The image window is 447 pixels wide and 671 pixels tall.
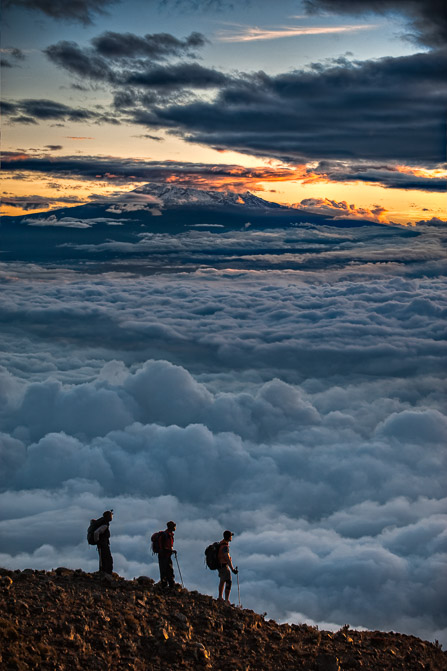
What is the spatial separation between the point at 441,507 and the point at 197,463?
6752 centimetres

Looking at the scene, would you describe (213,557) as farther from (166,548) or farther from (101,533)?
(101,533)

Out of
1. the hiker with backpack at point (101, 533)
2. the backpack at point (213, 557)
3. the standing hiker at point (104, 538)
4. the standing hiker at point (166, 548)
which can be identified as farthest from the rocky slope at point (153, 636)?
the backpack at point (213, 557)

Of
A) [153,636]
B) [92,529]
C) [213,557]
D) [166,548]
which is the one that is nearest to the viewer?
[153,636]

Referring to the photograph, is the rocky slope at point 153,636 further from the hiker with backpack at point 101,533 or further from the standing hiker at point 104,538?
the hiker with backpack at point 101,533

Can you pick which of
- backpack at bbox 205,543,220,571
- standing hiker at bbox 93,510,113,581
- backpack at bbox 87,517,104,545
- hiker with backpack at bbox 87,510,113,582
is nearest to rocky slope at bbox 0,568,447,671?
standing hiker at bbox 93,510,113,581

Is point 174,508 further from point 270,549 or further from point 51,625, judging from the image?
point 51,625

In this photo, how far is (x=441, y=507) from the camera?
150m

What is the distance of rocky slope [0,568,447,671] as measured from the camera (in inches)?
514

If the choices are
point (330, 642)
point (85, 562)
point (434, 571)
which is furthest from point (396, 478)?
point (330, 642)

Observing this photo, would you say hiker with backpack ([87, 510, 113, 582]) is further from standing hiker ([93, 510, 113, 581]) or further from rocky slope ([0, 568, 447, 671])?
rocky slope ([0, 568, 447, 671])

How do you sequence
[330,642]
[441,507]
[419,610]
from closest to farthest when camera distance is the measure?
1. [330,642]
2. [419,610]
3. [441,507]

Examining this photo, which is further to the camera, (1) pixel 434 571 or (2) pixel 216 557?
(1) pixel 434 571

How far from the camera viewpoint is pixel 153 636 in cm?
1412

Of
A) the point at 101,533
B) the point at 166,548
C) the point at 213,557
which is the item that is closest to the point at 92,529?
the point at 101,533
